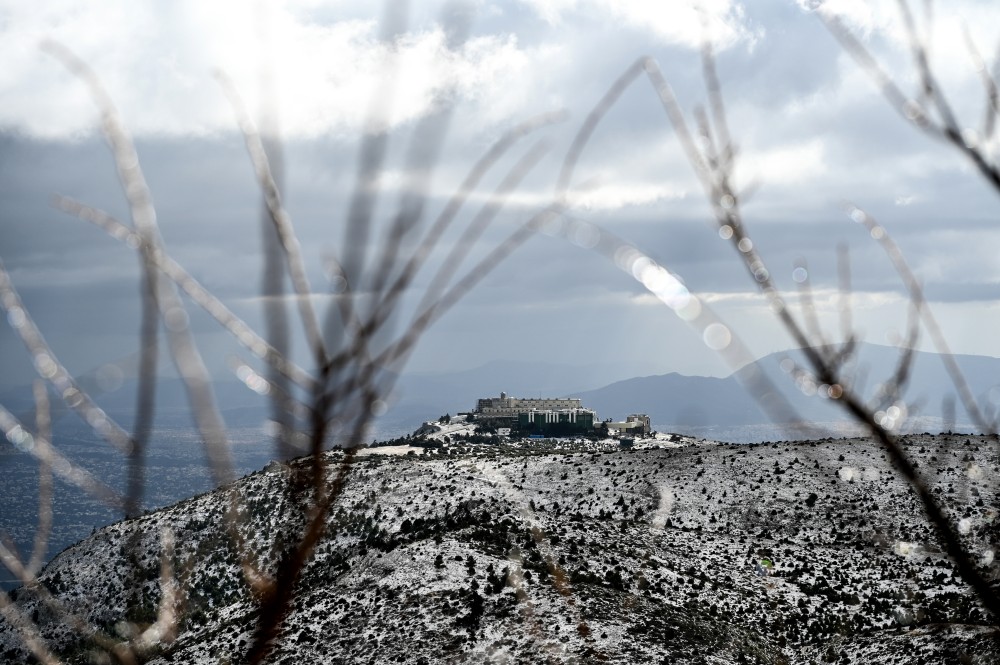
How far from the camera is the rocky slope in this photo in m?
28.3

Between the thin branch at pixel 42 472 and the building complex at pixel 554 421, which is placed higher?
the building complex at pixel 554 421

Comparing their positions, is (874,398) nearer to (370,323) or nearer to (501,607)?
(370,323)

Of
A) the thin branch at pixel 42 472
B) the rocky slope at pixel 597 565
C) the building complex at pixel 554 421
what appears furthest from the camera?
the building complex at pixel 554 421

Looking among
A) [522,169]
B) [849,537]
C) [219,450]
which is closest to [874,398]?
[522,169]

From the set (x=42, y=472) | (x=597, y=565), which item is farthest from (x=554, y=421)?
(x=42, y=472)

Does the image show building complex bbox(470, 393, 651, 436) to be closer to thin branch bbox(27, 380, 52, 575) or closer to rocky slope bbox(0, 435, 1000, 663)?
rocky slope bbox(0, 435, 1000, 663)

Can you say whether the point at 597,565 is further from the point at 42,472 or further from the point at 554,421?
the point at 554,421

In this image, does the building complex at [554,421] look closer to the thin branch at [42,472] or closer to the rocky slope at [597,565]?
the rocky slope at [597,565]

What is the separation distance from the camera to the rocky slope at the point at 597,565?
28.3 meters

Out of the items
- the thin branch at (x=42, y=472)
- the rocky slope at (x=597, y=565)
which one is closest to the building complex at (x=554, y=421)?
the rocky slope at (x=597, y=565)

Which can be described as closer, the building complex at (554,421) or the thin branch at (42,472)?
the thin branch at (42,472)

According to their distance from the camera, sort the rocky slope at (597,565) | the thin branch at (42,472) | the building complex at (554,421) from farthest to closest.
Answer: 1. the building complex at (554,421)
2. the rocky slope at (597,565)
3. the thin branch at (42,472)

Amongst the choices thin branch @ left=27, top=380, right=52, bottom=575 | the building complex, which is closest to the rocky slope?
thin branch @ left=27, top=380, right=52, bottom=575

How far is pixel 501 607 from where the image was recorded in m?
30.0
